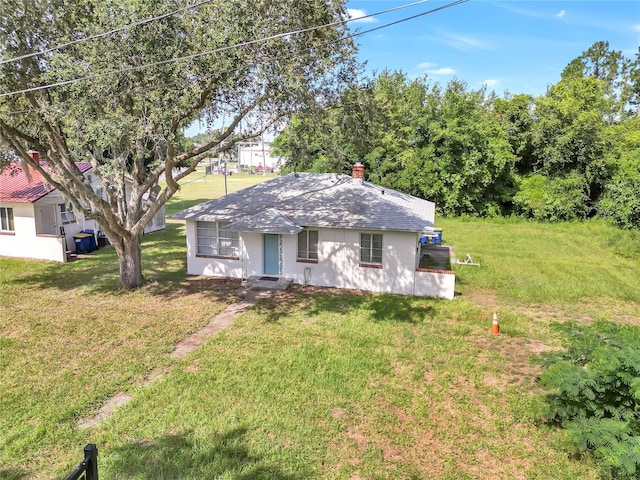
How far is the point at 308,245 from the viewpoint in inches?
608

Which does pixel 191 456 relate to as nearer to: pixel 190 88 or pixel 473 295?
pixel 190 88

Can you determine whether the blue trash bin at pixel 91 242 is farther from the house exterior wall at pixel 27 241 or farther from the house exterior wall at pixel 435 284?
Answer: the house exterior wall at pixel 435 284

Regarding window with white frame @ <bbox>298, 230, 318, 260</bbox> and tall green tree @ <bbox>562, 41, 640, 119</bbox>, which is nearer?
window with white frame @ <bbox>298, 230, 318, 260</bbox>

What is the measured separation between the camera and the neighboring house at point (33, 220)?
61.1 feet

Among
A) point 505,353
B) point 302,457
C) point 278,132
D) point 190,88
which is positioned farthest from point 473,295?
point 190,88

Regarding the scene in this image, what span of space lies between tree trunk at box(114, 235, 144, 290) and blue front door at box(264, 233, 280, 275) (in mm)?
4422

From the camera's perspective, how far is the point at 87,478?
3.48 metres

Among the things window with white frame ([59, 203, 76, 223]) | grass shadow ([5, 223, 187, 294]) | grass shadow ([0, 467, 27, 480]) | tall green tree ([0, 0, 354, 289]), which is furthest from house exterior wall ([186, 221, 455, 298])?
grass shadow ([0, 467, 27, 480])

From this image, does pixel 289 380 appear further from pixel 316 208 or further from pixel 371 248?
pixel 316 208

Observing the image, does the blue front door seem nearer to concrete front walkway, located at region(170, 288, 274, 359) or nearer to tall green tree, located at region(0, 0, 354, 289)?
concrete front walkway, located at region(170, 288, 274, 359)

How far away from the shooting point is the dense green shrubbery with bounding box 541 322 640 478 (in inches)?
218

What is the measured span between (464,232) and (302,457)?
22.4 metres

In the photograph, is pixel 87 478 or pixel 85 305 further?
pixel 85 305

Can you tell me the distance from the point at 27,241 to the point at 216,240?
9492 millimetres
